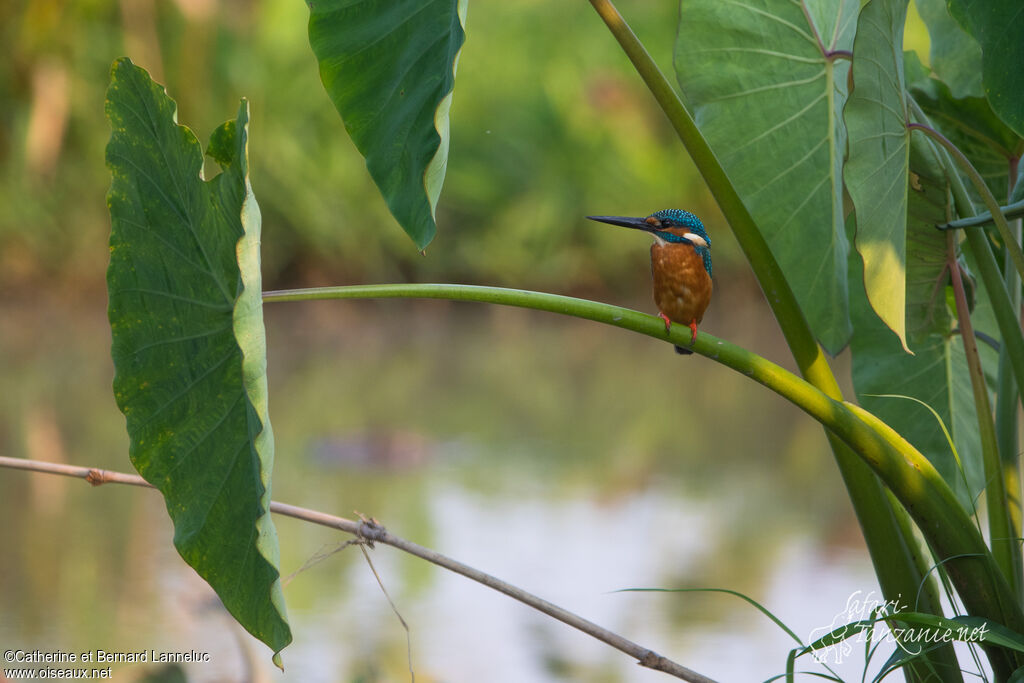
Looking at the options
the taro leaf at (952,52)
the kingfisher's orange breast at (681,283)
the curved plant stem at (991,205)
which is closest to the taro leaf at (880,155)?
the curved plant stem at (991,205)

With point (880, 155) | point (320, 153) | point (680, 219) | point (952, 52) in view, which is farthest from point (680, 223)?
point (320, 153)

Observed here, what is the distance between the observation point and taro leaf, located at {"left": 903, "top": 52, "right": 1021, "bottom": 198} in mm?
1041

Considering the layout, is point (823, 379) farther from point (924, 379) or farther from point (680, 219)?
point (924, 379)

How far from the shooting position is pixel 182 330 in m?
0.78

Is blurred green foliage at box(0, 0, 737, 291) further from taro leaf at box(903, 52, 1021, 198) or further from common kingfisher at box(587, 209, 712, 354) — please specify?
common kingfisher at box(587, 209, 712, 354)

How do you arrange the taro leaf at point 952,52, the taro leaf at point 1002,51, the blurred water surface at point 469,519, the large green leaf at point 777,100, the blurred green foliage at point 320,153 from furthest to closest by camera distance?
the blurred green foliage at point 320,153 < the blurred water surface at point 469,519 < the taro leaf at point 952,52 < the large green leaf at point 777,100 < the taro leaf at point 1002,51

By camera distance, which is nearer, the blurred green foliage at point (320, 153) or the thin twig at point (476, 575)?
the thin twig at point (476, 575)

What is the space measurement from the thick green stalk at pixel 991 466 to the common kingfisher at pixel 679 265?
0.77 ft

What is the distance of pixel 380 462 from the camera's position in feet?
7.34

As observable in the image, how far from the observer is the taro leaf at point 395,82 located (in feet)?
2.42

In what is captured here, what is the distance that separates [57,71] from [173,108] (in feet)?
12.6

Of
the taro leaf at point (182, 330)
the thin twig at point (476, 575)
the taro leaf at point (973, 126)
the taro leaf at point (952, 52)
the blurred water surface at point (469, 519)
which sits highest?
the taro leaf at point (952, 52)

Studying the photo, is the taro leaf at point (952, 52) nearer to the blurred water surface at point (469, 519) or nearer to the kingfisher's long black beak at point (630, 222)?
the kingfisher's long black beak at point (630, 222)

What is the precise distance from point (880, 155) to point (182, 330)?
0.54 metres
